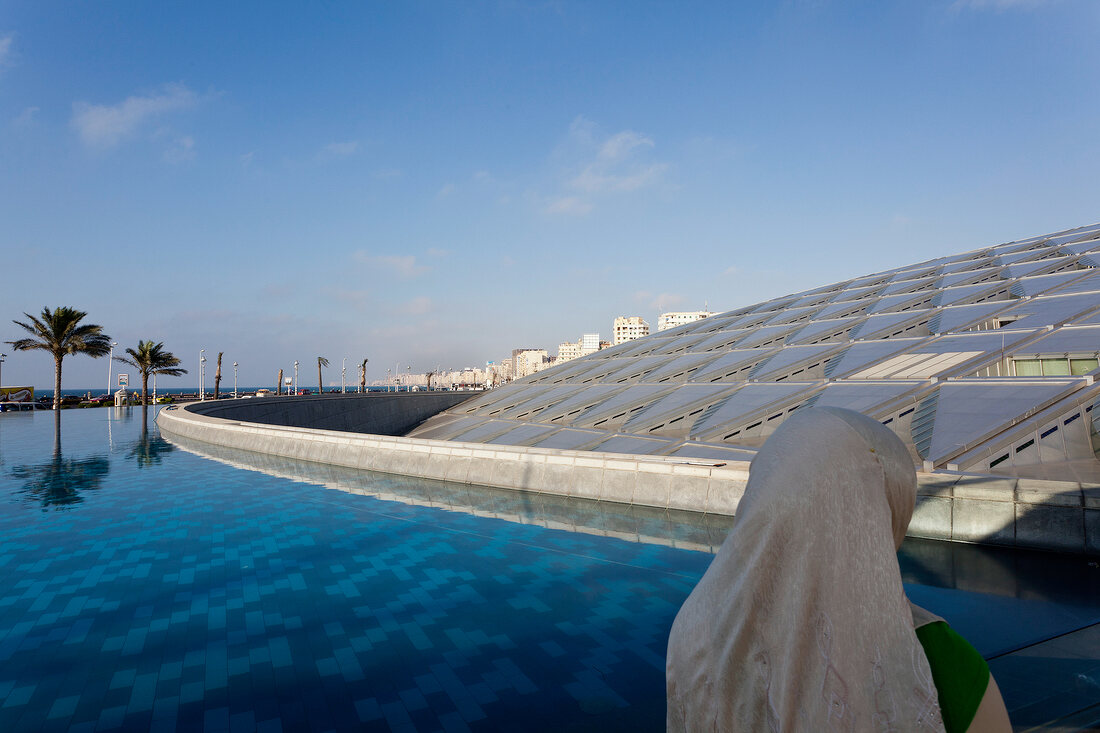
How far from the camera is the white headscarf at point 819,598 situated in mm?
1526

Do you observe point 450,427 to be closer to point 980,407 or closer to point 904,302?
point 904,302

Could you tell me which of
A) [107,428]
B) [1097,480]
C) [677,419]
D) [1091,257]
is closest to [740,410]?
[677,419]

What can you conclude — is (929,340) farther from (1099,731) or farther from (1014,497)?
(1099,731)

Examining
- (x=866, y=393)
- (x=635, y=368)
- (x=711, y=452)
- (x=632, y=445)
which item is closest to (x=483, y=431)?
(x=635, y=368)

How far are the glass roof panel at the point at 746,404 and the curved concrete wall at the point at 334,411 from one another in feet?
58.7

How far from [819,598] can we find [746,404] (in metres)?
12.2

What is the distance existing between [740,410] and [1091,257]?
13.1 meters

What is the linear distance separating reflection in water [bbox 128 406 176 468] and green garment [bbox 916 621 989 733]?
1894cm

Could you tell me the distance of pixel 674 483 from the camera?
31.8 feet

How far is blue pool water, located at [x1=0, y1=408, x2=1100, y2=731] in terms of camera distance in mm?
4539

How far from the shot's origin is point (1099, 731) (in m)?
3.19

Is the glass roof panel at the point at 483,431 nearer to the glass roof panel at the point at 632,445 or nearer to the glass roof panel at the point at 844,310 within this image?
the glass roof panel at the point at 632,445

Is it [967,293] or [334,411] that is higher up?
[967,293]

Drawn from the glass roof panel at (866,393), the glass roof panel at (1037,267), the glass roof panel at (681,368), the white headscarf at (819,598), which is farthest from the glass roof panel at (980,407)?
the glass roof panel at (1037,267)
